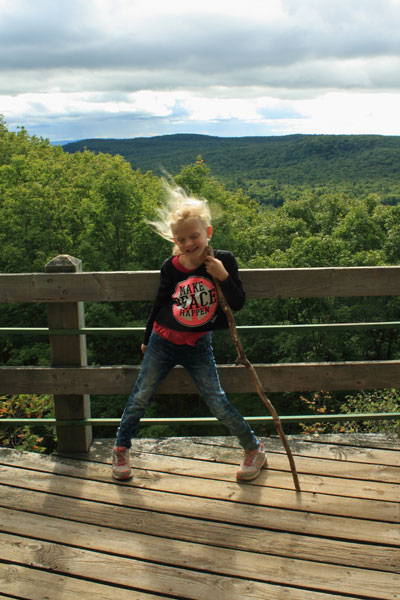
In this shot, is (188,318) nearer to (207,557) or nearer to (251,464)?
(251,464)

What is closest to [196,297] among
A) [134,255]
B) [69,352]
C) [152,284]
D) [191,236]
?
[191,236]

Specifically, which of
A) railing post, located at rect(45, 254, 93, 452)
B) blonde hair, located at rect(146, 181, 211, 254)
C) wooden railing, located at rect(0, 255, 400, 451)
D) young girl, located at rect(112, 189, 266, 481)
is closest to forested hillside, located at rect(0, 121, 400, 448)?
railing post, located at rect(45, 254, 93, 452)

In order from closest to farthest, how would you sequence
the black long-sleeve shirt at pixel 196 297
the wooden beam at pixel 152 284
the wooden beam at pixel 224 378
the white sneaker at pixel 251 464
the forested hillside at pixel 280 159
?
the black long-sleeve shirt at pixel 196 297
the white sneaker at pixel 251 464
the wooden beam at pixel 152 284
the wooden beam at pixel 224 378
the forested hillside at pixel 280 159

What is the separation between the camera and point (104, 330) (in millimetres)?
3111

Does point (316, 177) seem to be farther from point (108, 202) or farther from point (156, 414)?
point (156, 414)

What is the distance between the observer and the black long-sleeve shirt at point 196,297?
8.77 ft

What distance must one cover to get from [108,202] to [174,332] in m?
26.1

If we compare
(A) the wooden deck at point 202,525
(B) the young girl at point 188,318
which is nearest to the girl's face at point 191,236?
(B) the young girl at point 188,318

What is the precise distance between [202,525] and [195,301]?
1.08m

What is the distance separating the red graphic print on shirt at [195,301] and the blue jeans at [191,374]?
0.51ft

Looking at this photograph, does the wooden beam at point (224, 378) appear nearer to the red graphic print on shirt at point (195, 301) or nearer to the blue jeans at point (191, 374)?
the blue jeans at point (191, 374)

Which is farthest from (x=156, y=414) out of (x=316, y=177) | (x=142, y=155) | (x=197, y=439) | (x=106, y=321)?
(x=142, y=155)

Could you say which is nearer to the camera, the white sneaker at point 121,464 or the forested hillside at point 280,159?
the white sneaker at point 121,464

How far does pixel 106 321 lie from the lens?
942 inches
